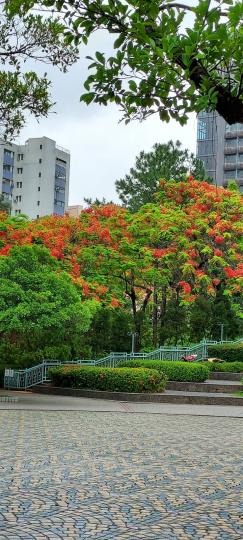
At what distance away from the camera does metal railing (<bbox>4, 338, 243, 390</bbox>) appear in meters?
27.3

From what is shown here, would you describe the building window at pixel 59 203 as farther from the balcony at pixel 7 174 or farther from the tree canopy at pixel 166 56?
the tree canopy at pixel 166 56

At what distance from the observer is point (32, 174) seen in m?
86.9

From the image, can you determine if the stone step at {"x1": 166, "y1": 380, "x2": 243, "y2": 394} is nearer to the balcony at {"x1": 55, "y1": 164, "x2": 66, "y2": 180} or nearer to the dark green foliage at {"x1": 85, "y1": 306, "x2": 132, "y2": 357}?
the dark green foliage at {"x1": 85, "y1": 306, "x2": 132, "y2": 357}

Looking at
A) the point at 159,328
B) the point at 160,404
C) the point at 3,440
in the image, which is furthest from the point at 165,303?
the point at 3,440

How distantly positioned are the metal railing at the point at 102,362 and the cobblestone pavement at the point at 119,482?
496 inches

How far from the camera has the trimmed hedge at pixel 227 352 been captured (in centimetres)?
3256

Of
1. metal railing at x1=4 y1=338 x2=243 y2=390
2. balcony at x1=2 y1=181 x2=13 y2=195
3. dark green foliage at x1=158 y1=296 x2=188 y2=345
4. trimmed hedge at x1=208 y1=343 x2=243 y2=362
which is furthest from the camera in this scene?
balcony at x1=2 y1=181 x2=13 y2=195

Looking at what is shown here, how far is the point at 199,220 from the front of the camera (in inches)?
1307

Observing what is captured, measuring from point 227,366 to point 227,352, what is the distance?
2570 millimetres

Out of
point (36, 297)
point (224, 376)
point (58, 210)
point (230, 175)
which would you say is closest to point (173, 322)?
point (224, 376)

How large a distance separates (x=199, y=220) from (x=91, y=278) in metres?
6.37

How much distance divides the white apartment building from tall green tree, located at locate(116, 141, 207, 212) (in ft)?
145

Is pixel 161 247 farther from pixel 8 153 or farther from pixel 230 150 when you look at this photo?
pixel 230 150

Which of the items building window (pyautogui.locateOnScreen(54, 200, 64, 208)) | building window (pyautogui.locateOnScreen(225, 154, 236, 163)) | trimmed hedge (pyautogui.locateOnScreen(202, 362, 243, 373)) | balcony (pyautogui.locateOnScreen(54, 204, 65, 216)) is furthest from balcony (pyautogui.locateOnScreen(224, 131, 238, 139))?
trimmed hedge (pyautogui.locateOnScreen(202, 362, 243, 373))
